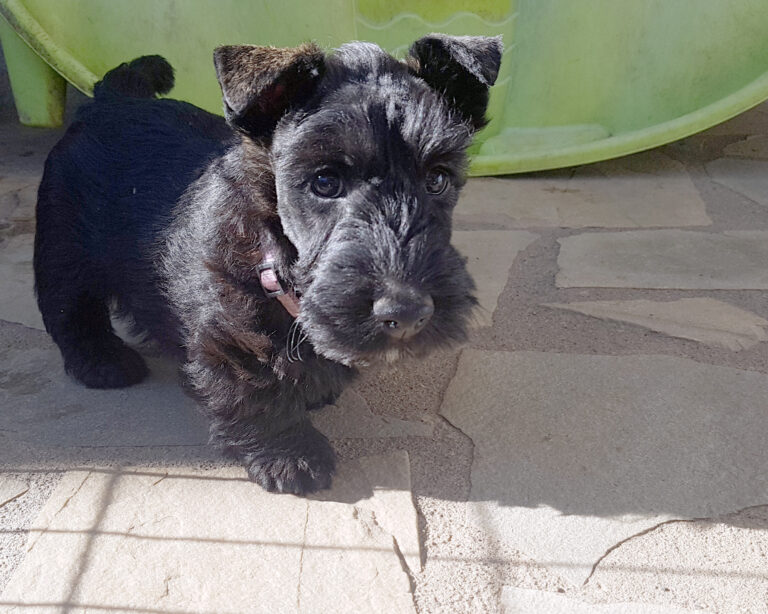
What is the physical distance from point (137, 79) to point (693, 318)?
2299 millimetres

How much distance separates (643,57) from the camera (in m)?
4.39

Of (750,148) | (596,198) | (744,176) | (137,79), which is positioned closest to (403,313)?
(137,79)

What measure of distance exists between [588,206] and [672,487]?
2169 millimetres

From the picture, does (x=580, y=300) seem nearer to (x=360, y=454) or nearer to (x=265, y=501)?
(x=360, y=454)

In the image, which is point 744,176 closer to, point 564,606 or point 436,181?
point 436,181

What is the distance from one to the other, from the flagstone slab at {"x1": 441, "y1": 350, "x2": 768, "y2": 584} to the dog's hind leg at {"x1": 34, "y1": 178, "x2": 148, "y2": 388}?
3.78 ft

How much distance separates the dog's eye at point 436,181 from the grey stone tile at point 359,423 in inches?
32.5

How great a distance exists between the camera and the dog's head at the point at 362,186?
1.75m

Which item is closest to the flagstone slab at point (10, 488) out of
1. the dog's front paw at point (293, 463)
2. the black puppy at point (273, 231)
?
the black puppy at point (273, 231)

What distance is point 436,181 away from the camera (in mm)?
1955

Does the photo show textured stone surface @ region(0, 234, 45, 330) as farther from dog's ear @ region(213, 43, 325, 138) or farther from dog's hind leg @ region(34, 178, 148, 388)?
dog's ear @ region(213, 43, 325, 138)

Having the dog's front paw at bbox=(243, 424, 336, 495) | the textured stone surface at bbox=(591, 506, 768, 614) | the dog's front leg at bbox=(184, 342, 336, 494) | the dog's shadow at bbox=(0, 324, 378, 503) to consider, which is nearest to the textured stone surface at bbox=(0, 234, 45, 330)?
the dog's shadow at bbox=(0, 324, 378, 503)

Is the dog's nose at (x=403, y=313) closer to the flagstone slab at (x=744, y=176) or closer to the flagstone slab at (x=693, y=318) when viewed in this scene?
the flagstone slab at (x=693, y=318)

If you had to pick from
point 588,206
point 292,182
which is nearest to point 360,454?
point 292,182
